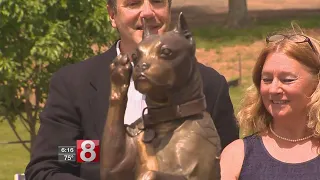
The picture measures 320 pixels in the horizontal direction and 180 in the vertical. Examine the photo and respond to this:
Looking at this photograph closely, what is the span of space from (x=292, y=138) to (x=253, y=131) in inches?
11.4

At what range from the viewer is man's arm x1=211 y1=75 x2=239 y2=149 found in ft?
15.5

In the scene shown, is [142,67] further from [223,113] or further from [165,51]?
[223,113]

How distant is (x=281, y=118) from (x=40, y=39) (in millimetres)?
5643

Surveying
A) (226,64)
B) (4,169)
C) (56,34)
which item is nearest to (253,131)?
(56,34)

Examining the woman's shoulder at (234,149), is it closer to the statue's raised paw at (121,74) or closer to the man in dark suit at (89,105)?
the man in dark suit at (89,105)

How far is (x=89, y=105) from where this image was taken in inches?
180

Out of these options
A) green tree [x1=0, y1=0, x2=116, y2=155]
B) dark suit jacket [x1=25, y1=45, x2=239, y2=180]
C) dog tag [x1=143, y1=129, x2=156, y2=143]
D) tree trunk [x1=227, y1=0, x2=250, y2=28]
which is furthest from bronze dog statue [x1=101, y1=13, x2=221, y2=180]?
tree trunk [x1=227, y1=0, x2=250, y2=28]

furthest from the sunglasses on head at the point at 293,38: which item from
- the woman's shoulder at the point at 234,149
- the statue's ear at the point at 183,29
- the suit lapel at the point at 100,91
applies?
the statue's ear at the point at 183,29

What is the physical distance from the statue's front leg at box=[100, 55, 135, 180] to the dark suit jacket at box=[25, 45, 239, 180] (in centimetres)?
81

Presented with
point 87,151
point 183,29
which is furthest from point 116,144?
point 87,151

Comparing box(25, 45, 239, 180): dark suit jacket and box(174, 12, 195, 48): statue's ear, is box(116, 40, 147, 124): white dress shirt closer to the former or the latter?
box(25, 45, 239, 180): dark suit jacket

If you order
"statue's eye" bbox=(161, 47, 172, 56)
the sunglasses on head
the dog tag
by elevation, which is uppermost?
"statue's eye" bbox=(161, 47, 172, 56)

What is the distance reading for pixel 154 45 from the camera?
343 cm

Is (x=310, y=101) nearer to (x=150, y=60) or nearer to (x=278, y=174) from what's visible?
(x=278, y=174)
